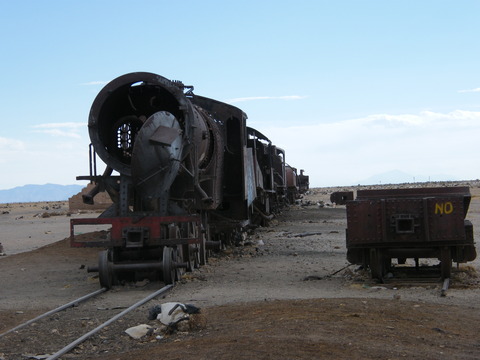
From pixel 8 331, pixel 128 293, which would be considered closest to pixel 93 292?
pixel 128 293

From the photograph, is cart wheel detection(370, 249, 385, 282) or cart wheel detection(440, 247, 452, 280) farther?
cart wheel detection(370, 249, 385, 282)

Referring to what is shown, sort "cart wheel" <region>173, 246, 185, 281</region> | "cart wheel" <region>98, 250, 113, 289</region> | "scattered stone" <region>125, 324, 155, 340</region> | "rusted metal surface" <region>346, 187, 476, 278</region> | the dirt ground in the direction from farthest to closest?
1. "cart wheel" <region>173, 246, 185, 281</region>
2. "cart wheel" <region>98, 250, 113, 289</region>
3. "rusted metal surface" <region>346, 187, 476, 278</region>
4. "scattered stone" <region>125, 324, 155, 340</region>
5. the dirt ground

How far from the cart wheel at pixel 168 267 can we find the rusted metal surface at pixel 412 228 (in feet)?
9.47

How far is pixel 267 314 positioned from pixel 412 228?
3.25 m

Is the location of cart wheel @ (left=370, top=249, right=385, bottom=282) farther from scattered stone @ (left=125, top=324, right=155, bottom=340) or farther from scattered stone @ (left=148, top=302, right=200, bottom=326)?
scattered stone @ (left=125, top=324, right=155, bottom=340)

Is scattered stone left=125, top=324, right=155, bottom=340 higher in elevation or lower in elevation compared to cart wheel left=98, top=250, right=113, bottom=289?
lower

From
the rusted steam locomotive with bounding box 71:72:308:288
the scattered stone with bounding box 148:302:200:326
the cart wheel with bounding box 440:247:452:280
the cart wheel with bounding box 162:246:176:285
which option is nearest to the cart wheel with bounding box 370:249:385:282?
the cart wheel with bounding box 440:247:452:280

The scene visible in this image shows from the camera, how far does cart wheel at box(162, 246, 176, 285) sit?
10.8m

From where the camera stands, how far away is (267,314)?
7.64 metres

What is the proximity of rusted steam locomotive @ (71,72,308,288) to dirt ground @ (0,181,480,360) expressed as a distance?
1.61 ft

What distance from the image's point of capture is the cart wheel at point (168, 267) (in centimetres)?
1084

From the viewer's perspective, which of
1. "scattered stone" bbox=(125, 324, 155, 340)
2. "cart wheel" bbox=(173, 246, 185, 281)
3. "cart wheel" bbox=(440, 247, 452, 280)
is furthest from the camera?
"cart wheel" bbox=(173, 246, 185, 281)

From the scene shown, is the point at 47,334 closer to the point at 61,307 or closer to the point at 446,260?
the point at 61,307

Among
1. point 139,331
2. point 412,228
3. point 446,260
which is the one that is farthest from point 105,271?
point 446,260
